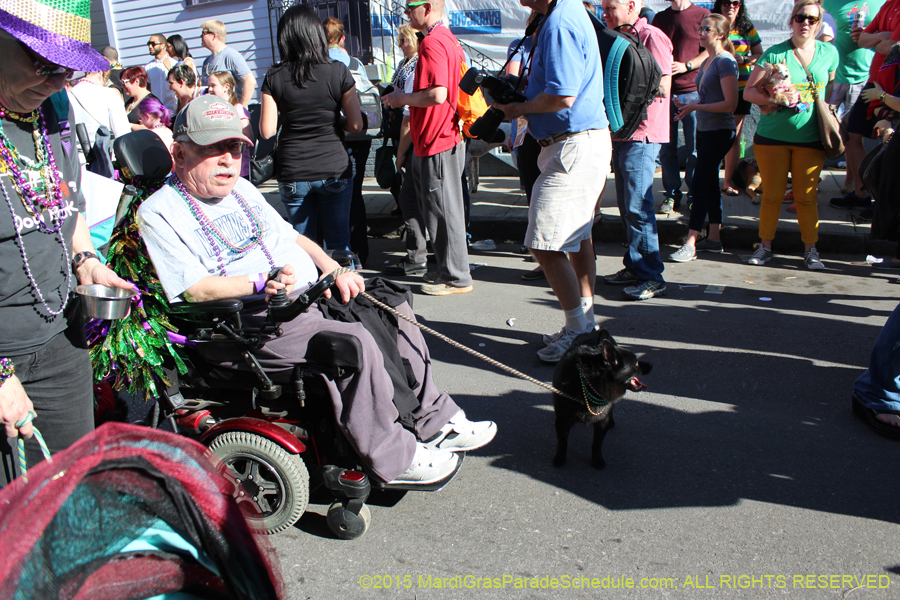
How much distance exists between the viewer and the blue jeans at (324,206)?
5.80 metres

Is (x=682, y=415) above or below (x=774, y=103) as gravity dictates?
below

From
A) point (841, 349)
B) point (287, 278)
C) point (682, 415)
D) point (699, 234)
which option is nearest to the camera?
point (287, 278)

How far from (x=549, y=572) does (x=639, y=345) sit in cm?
239

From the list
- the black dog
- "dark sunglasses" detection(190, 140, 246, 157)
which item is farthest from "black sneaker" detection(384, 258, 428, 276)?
"dark sunglasses" detection(190, 140, 246, 157)

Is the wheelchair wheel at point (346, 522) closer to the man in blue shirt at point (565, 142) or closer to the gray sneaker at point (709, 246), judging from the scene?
the man in blue shirt at point (565, 142)

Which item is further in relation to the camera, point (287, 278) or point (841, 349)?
point (841, 349)

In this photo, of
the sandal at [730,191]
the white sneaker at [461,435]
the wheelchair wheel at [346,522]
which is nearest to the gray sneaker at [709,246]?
the sandal at [730,191]

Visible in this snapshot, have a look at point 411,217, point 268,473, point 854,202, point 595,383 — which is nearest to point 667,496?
point 595,383

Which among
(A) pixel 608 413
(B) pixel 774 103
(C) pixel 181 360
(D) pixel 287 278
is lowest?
(A) pixel 608 413

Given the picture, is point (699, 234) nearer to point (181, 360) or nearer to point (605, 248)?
point (605, 248)

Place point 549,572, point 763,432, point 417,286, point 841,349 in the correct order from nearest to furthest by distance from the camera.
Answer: point 549,572 → point 763,432 → point 841,349 → point 417,286

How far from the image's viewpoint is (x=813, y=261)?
6.01 meters

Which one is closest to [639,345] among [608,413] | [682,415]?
[682,415]

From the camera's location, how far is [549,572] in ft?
8.32
